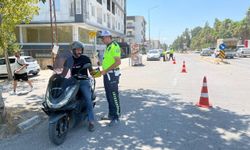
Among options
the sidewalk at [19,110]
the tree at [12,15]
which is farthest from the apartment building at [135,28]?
Answer: the sidewalk at [19,110]

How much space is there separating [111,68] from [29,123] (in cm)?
217

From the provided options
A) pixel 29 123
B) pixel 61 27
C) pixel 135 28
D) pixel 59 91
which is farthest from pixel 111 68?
pixel 135 28

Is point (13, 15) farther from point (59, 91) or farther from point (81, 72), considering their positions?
point (59, 91)

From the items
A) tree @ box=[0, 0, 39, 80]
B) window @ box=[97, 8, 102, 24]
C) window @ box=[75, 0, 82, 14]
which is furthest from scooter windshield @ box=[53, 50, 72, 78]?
window @ box=[97, 8, 102, 24]

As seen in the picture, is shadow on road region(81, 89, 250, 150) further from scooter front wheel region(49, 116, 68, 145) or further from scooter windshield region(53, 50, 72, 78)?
scooter windshield region(53, 50, 72, 78)

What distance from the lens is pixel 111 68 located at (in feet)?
17.3

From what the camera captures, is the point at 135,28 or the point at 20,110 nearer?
the point at 20,110

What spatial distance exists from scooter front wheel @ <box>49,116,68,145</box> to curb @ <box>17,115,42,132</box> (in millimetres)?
1147

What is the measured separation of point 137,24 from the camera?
10094 centimetres

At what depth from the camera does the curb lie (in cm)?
529

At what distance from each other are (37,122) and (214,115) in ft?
13.8

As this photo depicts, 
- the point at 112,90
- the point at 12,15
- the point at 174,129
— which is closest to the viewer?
the point at 174,129

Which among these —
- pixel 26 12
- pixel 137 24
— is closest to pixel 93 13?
pixel 26 12

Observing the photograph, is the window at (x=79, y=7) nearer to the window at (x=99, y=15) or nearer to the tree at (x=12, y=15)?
the window at (x=99, y=15)
